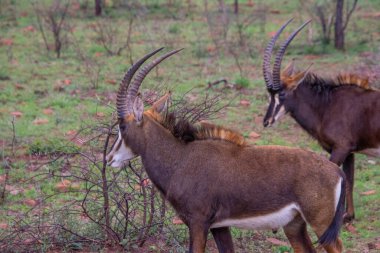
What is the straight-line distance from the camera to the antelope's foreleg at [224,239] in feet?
23.4

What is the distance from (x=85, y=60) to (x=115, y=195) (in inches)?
335

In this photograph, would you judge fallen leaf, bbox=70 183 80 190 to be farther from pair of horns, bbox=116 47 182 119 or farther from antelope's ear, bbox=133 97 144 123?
antelope's ear, bbox=133 97 144 123

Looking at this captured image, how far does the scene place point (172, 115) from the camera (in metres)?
7.12

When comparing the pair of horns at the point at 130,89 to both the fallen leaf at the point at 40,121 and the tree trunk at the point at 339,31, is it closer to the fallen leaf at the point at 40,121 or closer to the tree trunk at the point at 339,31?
the fallen leaf at the point at 40,121

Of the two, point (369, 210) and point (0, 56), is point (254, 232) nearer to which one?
point (369, 210)

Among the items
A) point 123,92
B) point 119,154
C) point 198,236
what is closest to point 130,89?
point 123,92

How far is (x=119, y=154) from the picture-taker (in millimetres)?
7105

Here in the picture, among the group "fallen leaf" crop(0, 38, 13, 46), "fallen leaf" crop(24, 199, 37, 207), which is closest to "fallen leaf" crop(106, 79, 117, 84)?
"fallen leaf" crop(0, 38, 13, 46)

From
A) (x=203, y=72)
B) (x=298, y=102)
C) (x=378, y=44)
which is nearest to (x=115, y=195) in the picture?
(x=298, y=102)

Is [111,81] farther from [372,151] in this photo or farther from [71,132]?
[372,151]

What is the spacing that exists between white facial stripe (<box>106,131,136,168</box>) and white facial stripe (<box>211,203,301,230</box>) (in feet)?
3.27

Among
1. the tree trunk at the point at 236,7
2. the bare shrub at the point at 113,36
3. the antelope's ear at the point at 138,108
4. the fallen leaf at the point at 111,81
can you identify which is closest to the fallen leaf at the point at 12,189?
the antelope's ear at the point at 138,108

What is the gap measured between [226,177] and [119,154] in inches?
39.8

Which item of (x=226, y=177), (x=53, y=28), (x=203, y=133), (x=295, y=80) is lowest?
(x=53, y=28)
